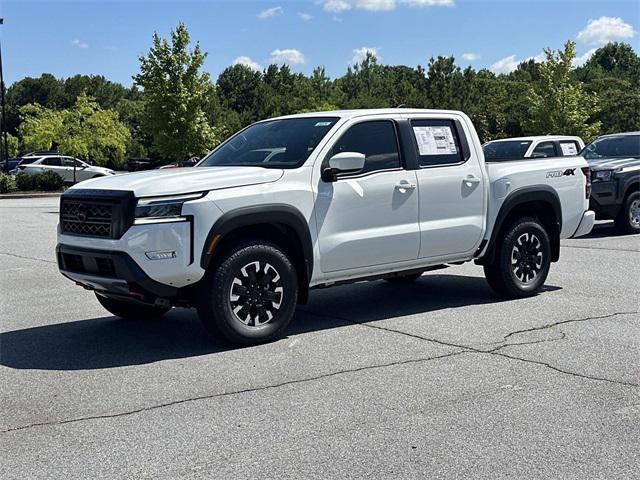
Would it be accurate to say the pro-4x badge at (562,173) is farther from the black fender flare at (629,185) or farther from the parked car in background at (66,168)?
the parked car in background at (66,168)

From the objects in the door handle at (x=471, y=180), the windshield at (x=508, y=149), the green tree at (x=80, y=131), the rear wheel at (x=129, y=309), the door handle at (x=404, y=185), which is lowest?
the rear wheel at (x=129, y=309)

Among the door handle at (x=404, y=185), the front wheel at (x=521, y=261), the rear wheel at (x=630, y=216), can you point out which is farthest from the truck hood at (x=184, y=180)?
the rear wheel at (x=630, y=216)

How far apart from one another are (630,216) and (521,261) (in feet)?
23.8

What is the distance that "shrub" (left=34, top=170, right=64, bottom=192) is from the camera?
109 ft

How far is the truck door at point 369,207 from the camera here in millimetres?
6816

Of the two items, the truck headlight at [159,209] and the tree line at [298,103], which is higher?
the tree line at [298,103]

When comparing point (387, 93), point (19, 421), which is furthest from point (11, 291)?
point (387, 93)

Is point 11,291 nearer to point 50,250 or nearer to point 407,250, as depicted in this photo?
point 50,250

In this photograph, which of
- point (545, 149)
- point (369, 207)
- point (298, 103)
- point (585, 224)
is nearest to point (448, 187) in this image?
point (369, 207)

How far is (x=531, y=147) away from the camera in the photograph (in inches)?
623

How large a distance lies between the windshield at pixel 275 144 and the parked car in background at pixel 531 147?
8.92 metres

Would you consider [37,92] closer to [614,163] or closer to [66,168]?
[66,168]

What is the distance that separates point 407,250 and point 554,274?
3526 millimetres

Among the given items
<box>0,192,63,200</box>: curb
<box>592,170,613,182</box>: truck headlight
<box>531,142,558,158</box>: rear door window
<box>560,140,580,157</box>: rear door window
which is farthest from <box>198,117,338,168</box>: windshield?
<box>0,192,63,200</box>: curb
